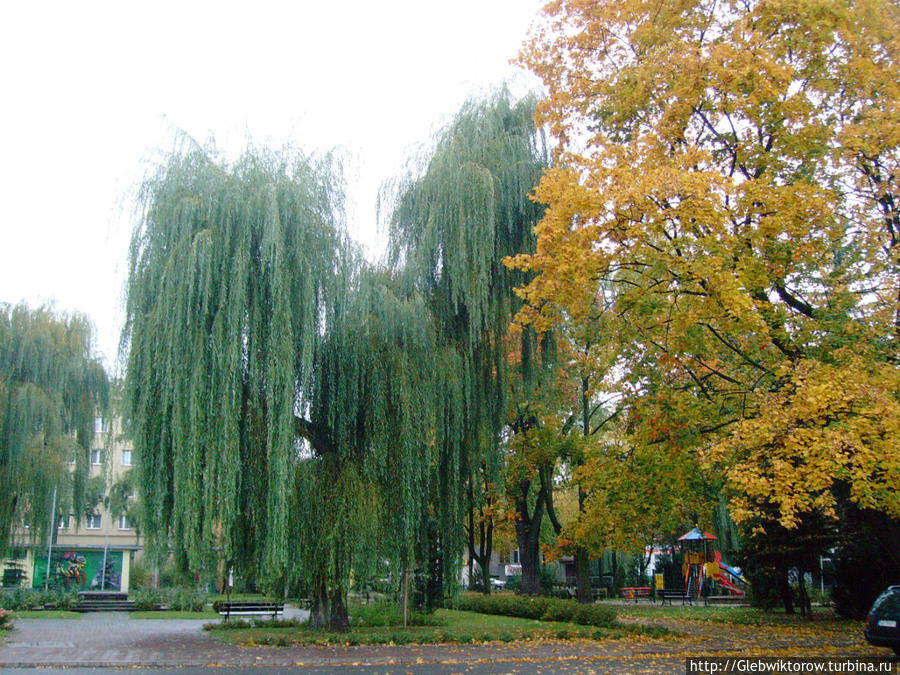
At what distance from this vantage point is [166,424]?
1277 centimetres

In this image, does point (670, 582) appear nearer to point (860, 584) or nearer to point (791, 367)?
point (860, 584)

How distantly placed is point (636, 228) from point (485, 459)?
7.76 metres

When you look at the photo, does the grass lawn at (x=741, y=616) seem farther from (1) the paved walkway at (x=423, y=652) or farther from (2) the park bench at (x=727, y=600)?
(2) the park bench at (x=727, y=600)

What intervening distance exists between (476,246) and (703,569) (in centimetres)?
2831

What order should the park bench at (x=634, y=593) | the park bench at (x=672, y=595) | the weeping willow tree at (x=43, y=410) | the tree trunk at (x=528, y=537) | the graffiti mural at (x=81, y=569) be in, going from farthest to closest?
1. the graffiti mural at (x=81, y=569)
2. the park bench at (x=634, y=593)
3. the park bench at (x=672, y=595)
4. the tree trunk at (x=528, y=537)
5. the weeping willow tree at (x=43, y=410)

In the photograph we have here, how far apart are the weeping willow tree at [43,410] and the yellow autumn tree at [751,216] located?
704 inches

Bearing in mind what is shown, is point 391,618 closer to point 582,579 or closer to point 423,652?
point 423,652

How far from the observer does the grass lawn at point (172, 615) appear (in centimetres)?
2566

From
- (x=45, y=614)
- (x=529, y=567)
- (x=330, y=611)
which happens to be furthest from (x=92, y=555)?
(x=330, y=611)

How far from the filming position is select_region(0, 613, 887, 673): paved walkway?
12672 millimetres

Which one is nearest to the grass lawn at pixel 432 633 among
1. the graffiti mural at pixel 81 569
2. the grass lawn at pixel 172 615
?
the grass lawn at pixel 172 615

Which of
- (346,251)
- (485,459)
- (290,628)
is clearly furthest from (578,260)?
(290,628)

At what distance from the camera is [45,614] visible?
25547 mm

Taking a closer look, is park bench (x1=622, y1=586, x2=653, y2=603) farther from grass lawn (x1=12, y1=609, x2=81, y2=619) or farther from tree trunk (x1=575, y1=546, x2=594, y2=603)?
grass lawn (x1=12, y1=609, x2=81, y2=619)
